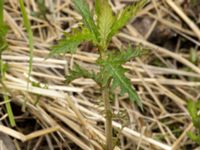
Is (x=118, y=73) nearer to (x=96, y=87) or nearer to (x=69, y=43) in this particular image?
(x=69, y=43)

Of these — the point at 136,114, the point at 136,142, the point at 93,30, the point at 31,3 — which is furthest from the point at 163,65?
the point at 93,30

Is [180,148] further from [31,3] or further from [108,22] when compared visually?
[31,3]

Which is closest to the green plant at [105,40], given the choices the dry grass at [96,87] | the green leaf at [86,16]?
the green leaf at [86,16]

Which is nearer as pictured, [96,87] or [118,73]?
[118,73]

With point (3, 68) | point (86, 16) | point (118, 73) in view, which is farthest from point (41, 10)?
point (118, 73)

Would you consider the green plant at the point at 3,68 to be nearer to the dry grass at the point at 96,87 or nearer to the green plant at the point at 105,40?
the dry grass at the point at 96,87

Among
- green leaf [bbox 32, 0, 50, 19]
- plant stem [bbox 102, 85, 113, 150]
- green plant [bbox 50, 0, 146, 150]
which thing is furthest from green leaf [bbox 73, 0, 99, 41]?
green leaf [bbox 32, 0, 50, 19]

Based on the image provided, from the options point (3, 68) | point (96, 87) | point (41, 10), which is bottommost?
point (96, 87)
